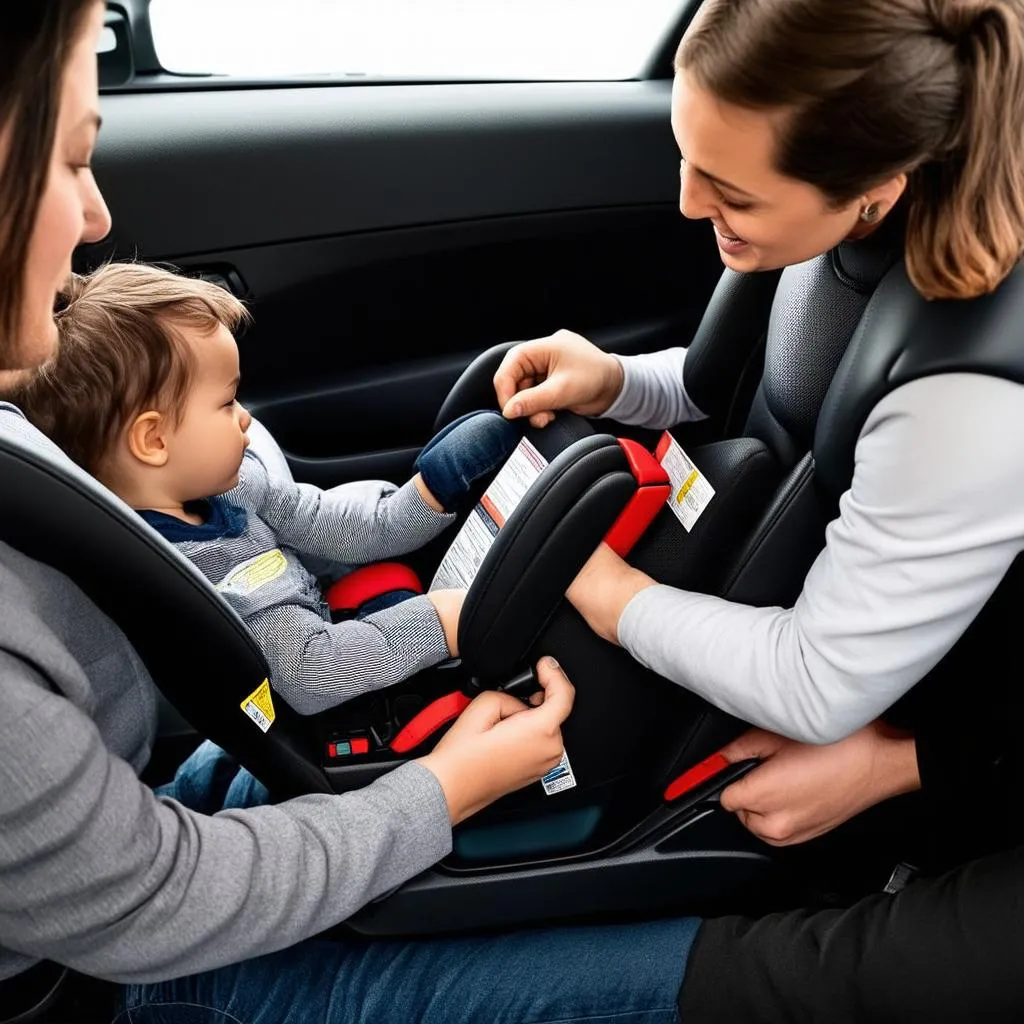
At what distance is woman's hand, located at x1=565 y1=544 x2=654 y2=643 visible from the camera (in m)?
1.01

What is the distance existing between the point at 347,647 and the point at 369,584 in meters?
0.19

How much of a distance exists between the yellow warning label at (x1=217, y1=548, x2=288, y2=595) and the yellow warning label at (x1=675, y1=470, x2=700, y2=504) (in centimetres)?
44

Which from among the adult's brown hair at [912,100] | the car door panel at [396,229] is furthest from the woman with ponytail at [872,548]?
the car door panel at [396,229]

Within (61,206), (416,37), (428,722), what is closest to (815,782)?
(428,722)

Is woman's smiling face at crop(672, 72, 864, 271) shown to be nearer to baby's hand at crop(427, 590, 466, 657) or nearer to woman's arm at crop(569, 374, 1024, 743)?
woman's arm at crop(569, 374, 1024, 743)

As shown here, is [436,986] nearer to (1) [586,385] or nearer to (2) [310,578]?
(2) [310,578]

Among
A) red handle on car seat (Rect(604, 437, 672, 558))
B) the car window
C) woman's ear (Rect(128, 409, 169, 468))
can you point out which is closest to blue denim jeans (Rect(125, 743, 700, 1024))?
red handle on car seat (Rect(604, 437, 672, 558))

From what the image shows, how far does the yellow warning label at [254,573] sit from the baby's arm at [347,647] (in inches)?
1.3

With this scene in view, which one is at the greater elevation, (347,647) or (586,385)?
(586,385)

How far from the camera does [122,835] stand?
760 millimetres

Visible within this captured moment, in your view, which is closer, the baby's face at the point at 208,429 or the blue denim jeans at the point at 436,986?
the blue denim jeans at the point at 436,986

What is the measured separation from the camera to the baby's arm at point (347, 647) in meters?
1.07

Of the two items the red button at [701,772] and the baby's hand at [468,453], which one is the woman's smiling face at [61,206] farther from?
the red button at [701,772]

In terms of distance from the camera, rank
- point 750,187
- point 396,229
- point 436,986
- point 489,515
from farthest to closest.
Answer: point 396,229
point 489,515
point 436,986
point 750,187
